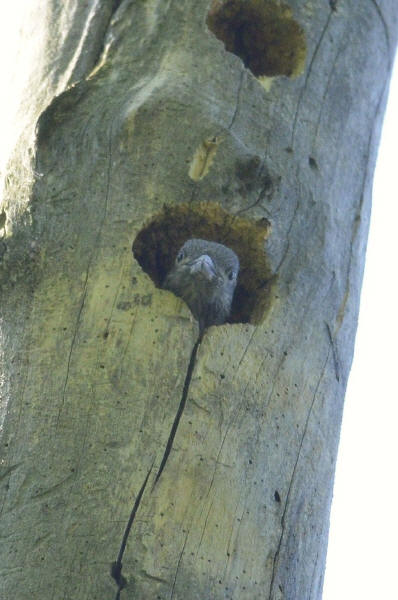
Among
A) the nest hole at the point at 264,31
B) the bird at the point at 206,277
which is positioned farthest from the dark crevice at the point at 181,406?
the nest hole at the point at 264,31

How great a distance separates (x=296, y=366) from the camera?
4789 millimetres

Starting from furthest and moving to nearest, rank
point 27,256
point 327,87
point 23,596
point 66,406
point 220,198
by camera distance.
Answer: point 327,87 < point 220,198 < point 27,256 < point 66,406 < point 23,596

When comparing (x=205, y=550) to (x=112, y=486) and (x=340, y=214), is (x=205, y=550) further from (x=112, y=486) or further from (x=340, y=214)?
(x=340, y=214)

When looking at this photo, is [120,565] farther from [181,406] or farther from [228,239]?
[228,239]

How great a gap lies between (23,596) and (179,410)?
2.98 feet

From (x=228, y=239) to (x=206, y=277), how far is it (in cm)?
36

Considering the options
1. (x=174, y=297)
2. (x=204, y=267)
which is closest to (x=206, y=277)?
(x=204, y=267)

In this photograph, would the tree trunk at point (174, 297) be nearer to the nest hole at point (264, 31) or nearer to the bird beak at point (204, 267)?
the nest hole at point (264, 31)

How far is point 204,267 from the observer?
5.65m

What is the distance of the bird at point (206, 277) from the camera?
5531 millimetres

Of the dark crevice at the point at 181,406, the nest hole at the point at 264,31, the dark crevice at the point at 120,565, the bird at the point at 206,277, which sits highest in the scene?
the nest hole at the point at 264,31

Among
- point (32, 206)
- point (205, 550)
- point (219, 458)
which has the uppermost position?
point (32, 206)

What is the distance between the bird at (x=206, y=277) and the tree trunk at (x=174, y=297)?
0.34 feet

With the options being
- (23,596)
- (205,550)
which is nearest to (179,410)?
(205,550)
